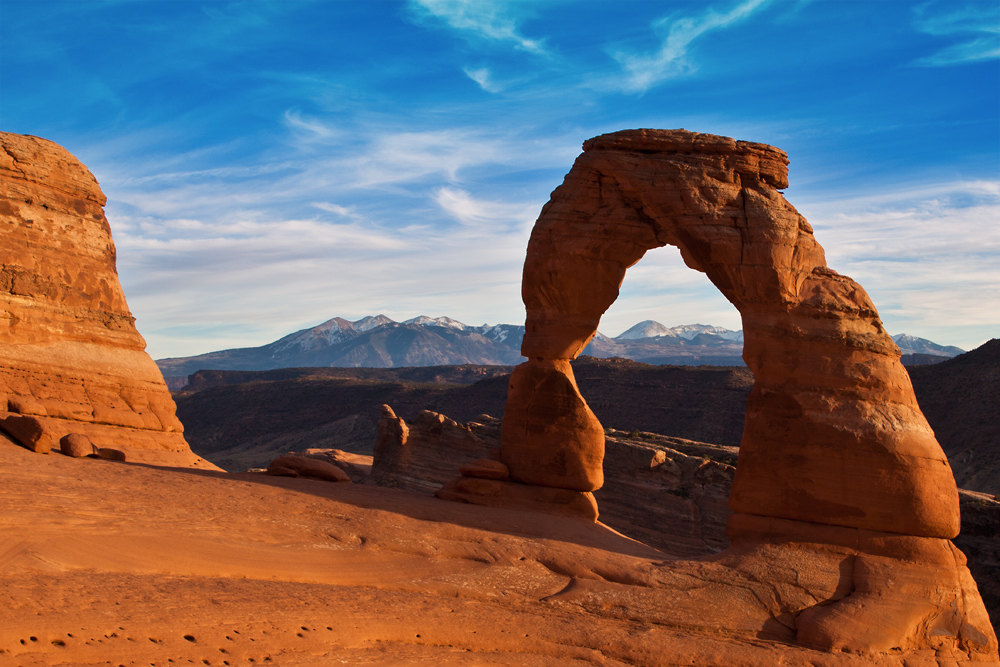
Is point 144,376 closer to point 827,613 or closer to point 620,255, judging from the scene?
point 620,255

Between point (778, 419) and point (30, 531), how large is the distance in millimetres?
9953

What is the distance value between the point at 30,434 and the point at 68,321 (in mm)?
5311

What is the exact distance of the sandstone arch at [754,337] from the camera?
37.9ft

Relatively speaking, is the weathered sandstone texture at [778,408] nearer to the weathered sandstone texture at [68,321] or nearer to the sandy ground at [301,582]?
the sandy ground at [301,582]

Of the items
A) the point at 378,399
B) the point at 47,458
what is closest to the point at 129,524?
the point at 47,458

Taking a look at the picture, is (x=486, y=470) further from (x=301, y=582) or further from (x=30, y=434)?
(x=30, y=434)

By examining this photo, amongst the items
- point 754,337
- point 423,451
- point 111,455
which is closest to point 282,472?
point 111,455

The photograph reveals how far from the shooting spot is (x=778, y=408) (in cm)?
1219

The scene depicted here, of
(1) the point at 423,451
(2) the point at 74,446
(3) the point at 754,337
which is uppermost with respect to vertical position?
(3) the point at 754,337

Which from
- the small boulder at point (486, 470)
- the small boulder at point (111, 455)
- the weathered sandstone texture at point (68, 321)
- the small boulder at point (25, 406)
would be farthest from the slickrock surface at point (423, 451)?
the small boulder at point (111, 455)

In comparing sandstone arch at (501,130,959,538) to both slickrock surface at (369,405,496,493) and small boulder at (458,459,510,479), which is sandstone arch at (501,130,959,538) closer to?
small boulder at (458,459,510,479)

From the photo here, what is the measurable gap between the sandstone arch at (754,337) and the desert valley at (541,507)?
0.04 meters

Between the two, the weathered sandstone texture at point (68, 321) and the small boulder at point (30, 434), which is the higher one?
the weathered sandstone texture at point (68, 321)

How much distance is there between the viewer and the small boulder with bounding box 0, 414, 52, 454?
13828 millimetres
